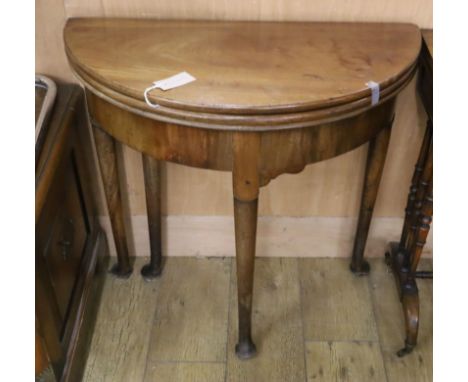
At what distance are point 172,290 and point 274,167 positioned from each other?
0.76 meters

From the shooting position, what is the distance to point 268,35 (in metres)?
1.25

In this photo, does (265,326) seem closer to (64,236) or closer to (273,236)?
(273,236)

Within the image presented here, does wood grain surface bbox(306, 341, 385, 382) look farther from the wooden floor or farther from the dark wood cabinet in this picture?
the dark wood cabinet

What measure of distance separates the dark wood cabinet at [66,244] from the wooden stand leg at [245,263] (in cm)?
41

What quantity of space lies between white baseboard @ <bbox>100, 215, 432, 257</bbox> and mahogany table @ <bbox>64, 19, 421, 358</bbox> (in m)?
Result: 0.43

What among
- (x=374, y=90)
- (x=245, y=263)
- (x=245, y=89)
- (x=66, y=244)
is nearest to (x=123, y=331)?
(x=66, y=244)

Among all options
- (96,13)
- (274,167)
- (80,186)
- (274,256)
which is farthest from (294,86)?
(274,256)

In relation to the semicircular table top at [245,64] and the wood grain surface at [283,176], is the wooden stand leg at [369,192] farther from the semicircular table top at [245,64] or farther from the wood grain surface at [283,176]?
the semicircular table top at [245,64]

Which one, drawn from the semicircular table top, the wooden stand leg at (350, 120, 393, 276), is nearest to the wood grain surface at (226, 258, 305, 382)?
the wooden stand leg at (350, 120, 393, 276)

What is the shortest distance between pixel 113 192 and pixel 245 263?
0.44 metres

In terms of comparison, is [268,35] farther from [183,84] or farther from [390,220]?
[390,220]

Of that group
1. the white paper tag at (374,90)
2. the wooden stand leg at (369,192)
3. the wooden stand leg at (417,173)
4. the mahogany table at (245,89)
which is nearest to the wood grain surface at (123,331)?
the mahogany table at (245,89)

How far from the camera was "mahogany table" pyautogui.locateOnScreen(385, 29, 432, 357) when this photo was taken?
1.35 metres

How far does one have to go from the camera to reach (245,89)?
3.42ft
